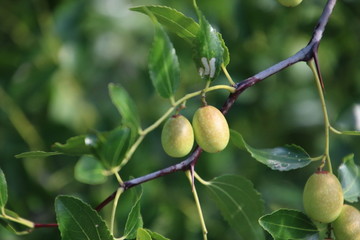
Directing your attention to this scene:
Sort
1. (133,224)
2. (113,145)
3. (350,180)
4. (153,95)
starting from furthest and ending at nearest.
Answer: (153,95) → (350,180) → (133,224) → (113,145)

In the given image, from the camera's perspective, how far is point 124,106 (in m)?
1.04

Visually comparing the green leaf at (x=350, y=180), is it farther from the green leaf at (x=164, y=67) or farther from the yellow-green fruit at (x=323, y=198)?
the green leaf at (x=164, y=67)

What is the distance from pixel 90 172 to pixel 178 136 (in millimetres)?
232

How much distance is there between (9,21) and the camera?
2.28 meters

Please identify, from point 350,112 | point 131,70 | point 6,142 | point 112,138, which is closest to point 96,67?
point 131,70

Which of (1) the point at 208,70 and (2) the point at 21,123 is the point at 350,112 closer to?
(1) the point at 208,70

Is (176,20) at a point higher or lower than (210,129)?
higher

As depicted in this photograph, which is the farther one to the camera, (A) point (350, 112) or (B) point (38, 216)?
(B) point (38, 216)

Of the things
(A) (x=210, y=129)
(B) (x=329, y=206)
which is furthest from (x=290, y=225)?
(A) (x=210, y=129)

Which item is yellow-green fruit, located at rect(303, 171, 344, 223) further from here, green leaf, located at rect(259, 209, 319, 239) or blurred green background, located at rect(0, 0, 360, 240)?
blurred green background, located at rect(0, 0, 360, 240)

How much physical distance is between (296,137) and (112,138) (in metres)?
1.62

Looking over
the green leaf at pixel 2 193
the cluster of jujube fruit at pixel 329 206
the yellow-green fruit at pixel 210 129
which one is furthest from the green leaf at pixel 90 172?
the cluster of jujube fruit at pixel 329 206

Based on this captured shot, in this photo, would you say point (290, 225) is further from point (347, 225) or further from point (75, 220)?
point (75, 220)

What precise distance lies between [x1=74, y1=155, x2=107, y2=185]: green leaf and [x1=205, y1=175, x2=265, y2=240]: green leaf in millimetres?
185
